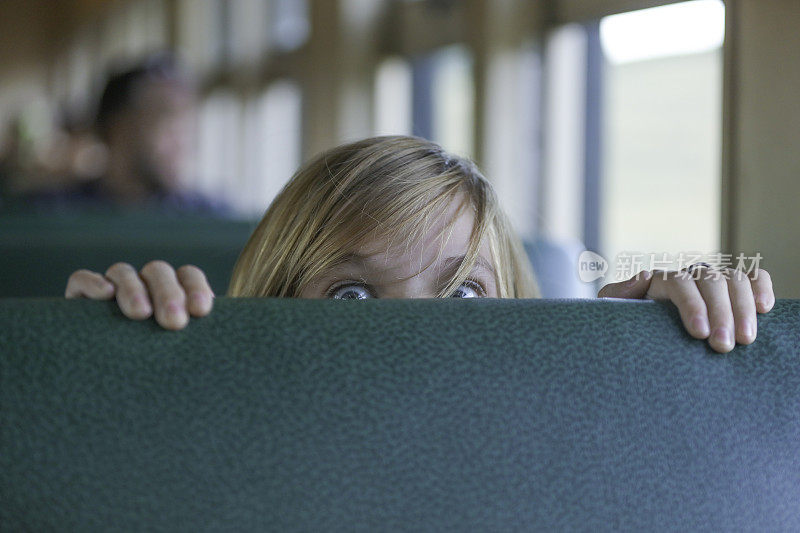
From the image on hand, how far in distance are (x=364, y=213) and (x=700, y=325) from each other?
513 millimetres

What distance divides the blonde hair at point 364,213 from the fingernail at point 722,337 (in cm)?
42

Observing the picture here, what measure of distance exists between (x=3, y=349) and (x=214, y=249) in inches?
38.5

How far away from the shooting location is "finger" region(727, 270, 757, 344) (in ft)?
1.54

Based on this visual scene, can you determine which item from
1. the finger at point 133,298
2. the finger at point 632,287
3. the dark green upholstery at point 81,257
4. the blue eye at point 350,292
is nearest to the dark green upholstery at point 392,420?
the finger at point 133,298

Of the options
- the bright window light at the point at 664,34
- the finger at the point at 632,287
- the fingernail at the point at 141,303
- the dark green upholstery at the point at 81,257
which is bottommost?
the dark green upholstery at the point at 81,257

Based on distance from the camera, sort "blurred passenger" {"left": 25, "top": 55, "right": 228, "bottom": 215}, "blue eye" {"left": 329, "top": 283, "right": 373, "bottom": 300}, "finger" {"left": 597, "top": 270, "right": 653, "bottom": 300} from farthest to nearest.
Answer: "blurred passenger" {"left": 25, "top": 55, "right": 228, "bottom": 215}
"blue eye" {"left": 329, "top": 283, "right": 373, "bottom": 300}
"finger" {"left": 597, "top": 270, "right": 653, "bottom": 300}

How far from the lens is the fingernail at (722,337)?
46cm

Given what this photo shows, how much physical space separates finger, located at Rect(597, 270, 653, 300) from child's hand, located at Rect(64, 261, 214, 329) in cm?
33

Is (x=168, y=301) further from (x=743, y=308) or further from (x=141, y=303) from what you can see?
(x=743, y=308)

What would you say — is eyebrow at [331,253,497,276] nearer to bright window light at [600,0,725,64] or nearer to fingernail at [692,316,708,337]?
fingernail at [692,316,708,337]

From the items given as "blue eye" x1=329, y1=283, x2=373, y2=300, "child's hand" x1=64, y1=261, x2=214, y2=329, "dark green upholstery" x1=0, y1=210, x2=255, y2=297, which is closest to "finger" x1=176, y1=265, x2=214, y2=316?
"child's hand" x1=64, y1=261, x2=214, y2=329

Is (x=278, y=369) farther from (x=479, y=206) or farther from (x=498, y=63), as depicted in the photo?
(x=498, y=63)

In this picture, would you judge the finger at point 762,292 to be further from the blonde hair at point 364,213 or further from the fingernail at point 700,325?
the blonde hair at point 364,213

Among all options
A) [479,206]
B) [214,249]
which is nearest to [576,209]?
[214,249]
